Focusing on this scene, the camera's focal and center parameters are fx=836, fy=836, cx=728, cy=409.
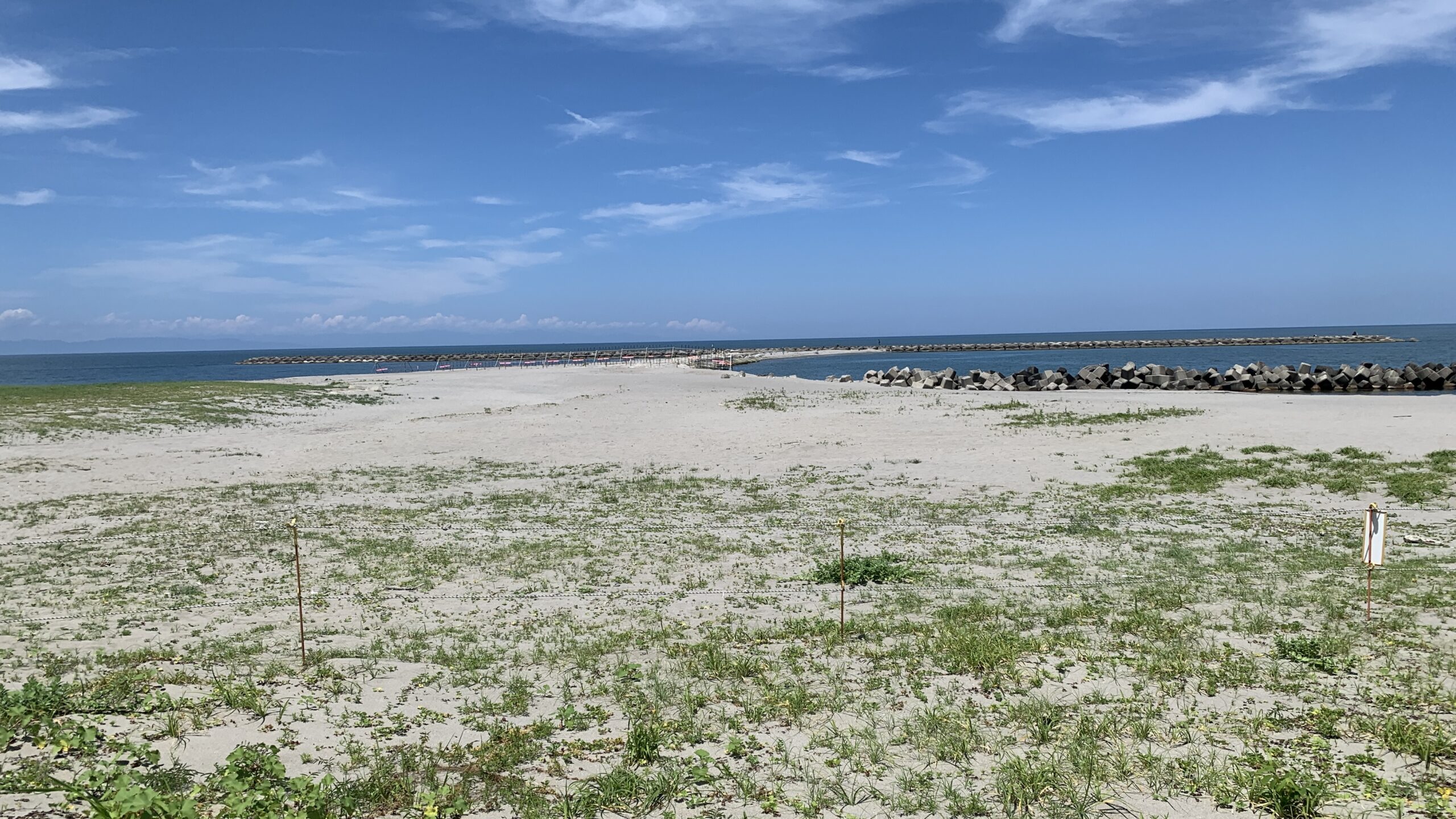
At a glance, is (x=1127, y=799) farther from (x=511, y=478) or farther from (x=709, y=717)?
(x=511, y=478)

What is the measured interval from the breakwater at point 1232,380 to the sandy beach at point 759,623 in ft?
110

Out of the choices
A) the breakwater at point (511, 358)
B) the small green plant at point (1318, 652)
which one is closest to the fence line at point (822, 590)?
the small green plant at point (1318, 652)

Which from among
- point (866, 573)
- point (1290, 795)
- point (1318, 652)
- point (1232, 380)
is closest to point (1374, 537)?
point (1318, 652)

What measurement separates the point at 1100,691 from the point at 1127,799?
1648 mm

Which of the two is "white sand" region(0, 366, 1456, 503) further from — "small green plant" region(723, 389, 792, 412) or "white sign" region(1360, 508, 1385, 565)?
"white sign" region(1360, 508, 1385, 565)

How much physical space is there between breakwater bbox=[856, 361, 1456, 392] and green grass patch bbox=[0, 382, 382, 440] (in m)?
37.0

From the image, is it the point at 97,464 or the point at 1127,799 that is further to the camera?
the point at 97,464

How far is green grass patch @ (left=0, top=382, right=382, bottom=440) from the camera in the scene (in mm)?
29031

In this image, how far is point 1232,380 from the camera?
169 feet

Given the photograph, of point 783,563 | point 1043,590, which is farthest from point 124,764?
point 1043,590

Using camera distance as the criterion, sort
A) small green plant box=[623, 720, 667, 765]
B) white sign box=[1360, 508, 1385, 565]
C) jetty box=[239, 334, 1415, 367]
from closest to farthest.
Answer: small green plant box=[623, 720, 667, 765] < white sign box=[1360, 508, 1385, 565] < jetty box=[239, 334, 1415, 367]

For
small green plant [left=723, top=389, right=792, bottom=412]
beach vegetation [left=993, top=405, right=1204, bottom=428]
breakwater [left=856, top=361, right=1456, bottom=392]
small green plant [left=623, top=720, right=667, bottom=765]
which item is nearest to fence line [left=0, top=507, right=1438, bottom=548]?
small green plant [left=623, top=720, right=667, bottom=765]

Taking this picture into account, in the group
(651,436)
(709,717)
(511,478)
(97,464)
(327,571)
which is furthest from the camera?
(651,436)

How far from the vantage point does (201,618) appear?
29.1 ft
